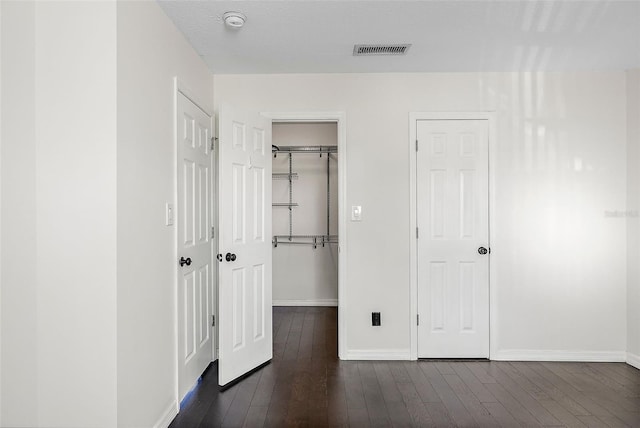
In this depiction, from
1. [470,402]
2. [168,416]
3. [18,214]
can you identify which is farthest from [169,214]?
[470,402]

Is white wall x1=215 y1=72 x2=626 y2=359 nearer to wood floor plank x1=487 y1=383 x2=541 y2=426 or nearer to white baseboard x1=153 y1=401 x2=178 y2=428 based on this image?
wood floor plank x1=487 y1=383 x2=541 y2=426

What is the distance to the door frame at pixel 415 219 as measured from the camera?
3.43 m

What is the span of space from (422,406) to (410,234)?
1.35 m

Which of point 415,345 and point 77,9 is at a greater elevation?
point 77,9

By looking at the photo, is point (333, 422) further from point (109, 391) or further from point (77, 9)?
point (77, 9)

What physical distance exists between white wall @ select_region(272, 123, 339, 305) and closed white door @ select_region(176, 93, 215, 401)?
6.97ft

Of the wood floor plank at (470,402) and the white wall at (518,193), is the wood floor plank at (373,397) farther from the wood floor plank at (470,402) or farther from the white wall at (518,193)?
the wood floor plank at (470,402)

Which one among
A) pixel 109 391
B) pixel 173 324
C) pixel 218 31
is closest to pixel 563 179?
pixel 218 31

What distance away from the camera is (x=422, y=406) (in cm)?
260

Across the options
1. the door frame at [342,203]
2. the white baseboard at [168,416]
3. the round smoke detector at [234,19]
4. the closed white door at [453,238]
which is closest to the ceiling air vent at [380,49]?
the door frame at [342,203]

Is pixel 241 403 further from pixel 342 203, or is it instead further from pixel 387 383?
pixel 342 203

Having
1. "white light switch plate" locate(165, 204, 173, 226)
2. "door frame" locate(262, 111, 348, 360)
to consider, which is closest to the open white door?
"door frame" locate(262, 111, 348, 360)

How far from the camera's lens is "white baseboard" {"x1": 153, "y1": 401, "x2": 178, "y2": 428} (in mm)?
2289

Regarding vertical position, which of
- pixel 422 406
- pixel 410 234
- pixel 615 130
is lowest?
pixel 422 406
